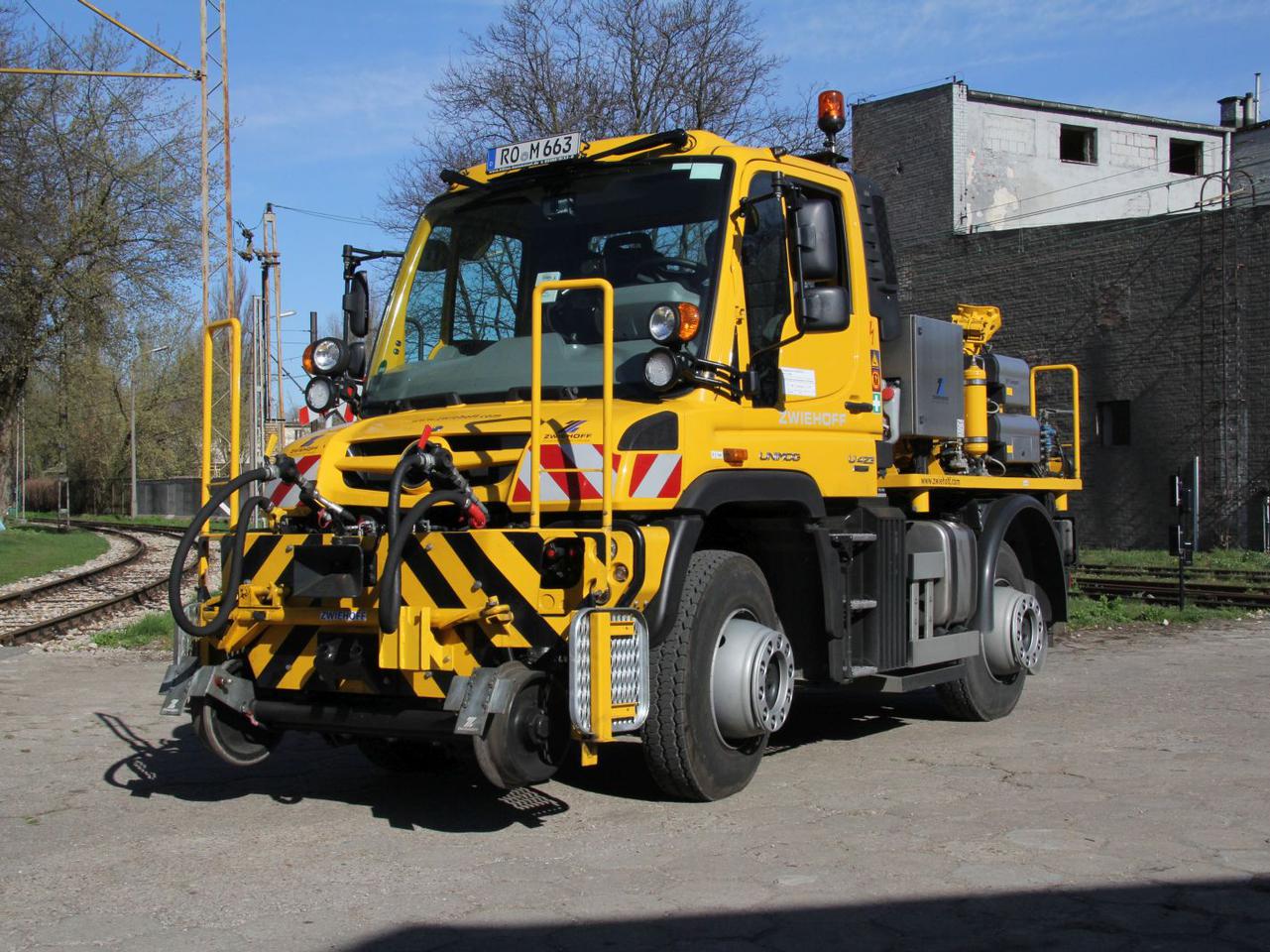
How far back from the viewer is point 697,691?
6.21 m

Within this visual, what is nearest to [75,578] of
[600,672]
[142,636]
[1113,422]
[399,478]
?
[142,636]

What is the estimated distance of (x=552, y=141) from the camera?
7172 mm

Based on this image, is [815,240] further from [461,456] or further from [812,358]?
[461,456]

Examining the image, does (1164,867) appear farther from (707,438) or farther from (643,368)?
(643,368)

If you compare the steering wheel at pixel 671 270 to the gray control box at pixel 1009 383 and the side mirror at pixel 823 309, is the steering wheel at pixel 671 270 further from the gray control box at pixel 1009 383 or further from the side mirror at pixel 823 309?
the gray control box at pixel 1009 383

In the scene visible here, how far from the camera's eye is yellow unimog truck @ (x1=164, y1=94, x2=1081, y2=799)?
225 inches

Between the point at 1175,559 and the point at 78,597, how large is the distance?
19417 millimetres

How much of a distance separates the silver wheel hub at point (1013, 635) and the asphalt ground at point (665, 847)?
41 centimetres

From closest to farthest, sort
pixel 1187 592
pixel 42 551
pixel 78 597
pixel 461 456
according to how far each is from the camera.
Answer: pixel 461 456
pixel 1187 592
pixel 78 597
pixel 42 551

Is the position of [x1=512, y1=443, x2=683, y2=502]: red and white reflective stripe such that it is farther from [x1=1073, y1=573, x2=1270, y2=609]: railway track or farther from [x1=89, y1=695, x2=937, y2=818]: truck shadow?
[x1=1073, y1=573, x2=1270, y2=609]: railway track

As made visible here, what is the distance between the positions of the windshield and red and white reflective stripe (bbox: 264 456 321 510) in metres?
0.74

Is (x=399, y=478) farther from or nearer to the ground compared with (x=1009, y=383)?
nearer to the ground

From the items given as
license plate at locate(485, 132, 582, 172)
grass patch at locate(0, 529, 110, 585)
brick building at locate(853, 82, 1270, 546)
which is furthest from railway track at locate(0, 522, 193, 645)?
brick building at locate(853, 82, 1270, 546)

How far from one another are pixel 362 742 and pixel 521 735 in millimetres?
1895
